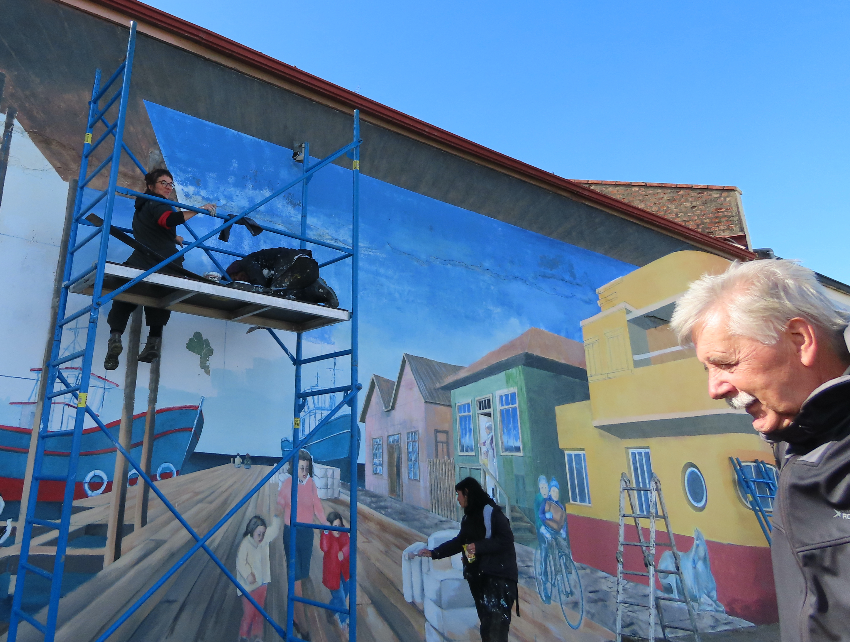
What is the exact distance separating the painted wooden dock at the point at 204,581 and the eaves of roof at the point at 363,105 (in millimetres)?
3679

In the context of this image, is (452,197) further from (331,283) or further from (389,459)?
(389,459)

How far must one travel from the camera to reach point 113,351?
377cm

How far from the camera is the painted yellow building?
667cm

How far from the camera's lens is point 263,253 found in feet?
14.5

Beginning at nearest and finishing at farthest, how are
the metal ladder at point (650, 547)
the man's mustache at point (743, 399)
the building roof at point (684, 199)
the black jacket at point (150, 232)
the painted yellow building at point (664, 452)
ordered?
the man's mustache at point (743, 399) → the black jacket at point (150, 232) → the metal ladder at point (650, 547) → the painted yellow building at point (664, 452) → the building roof at point (684, 199)

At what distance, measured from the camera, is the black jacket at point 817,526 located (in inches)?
42.8

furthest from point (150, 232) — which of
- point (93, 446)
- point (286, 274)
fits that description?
point (93, 446)

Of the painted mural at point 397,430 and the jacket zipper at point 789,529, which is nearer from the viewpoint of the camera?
the jacket zipper at point 789,529

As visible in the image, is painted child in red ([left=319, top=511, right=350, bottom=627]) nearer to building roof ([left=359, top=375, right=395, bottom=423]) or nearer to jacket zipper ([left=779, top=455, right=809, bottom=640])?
building roof ([left=359, top=375, right=395, bottom=423])

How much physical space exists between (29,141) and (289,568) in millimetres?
4024

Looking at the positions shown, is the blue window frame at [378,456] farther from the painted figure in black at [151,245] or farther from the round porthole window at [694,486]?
the round porthole window at [694,486]

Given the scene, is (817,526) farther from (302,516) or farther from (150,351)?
(302,516)

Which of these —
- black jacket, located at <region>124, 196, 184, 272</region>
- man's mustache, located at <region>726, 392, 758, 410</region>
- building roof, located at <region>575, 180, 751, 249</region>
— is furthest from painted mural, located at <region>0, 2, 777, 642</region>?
building roof, located at <region>575, 180, 751, 249</region>

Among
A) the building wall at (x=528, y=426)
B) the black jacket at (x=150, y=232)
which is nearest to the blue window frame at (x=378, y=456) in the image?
the building wall at (x=528, y=426)
